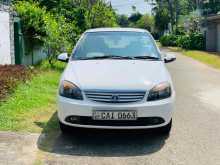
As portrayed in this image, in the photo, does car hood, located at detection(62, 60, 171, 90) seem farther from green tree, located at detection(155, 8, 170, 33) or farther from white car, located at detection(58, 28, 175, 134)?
green tree, located at detection(155, 8, 170, 33)

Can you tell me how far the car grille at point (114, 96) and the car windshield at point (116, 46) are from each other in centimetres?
143

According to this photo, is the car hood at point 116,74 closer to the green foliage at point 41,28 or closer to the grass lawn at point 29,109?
the grass lawn at point 29,109

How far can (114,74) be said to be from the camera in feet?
22.0

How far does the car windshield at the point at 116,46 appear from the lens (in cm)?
773

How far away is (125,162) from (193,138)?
1616 millimetres

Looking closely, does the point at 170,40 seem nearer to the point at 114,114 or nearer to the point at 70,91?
the point at 70,91

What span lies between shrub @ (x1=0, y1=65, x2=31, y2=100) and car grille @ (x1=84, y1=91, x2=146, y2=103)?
2996 millimetres

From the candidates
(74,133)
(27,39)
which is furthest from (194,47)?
(74,133)

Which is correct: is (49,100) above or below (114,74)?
below

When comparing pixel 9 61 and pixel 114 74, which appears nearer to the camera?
pixel 114 74

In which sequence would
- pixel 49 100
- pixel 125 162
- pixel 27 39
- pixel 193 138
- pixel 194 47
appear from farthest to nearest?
1. pixel 194 47
2. pixel 27 39
3. pixel 49 100
4. pixel 193 138
5. pixel 125 162

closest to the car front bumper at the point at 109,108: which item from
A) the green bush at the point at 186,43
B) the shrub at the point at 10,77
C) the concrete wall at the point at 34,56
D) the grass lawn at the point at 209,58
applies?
the shrub at the point at 10,77

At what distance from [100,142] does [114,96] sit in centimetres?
83

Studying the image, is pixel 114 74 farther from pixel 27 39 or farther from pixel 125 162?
pixel 27 39
